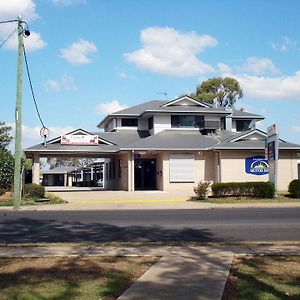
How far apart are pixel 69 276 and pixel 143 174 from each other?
33023 mm

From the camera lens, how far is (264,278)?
24.3ft

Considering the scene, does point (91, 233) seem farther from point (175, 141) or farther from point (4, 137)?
point (4, 137)

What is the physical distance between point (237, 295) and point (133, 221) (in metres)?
11.0

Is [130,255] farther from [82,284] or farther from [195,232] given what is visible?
[195,232]

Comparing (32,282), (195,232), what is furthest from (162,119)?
(32,282)

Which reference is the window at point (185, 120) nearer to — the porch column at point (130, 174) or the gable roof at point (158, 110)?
the gable roof at point (158, 110)

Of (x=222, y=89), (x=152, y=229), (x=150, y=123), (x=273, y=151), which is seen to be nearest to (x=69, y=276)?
(x=152, y=229)

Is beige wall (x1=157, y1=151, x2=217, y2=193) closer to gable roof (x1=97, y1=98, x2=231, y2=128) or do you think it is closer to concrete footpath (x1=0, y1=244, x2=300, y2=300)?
gable roof (x1=97, y1=98, x2=231, y2=128)

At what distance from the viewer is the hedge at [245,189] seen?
94.2 ft

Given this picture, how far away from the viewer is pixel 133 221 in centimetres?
1731

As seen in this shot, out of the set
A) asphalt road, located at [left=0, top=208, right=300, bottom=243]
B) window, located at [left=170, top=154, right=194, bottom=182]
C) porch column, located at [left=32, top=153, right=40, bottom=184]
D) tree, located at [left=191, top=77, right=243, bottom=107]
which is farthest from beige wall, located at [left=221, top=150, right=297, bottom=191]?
tree, located at [left=191, top=77, right=243, bottom=107]

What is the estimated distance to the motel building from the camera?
119 feet

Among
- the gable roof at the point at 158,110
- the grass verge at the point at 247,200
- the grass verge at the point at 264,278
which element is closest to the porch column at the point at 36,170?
the gable roof at the point at 158,110

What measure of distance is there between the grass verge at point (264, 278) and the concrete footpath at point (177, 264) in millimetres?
167
